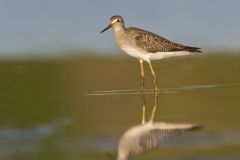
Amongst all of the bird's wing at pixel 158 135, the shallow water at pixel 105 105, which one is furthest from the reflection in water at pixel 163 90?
the bird's wing at pixel 158 135

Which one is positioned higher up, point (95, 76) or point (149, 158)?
point (95, 76)

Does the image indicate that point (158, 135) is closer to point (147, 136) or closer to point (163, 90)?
point (147, 136)

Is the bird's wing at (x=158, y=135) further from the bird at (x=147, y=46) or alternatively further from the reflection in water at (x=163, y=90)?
the bird at (x=147, y=46)

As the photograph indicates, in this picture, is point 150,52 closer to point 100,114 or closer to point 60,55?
point 100,114

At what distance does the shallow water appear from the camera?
9.00m

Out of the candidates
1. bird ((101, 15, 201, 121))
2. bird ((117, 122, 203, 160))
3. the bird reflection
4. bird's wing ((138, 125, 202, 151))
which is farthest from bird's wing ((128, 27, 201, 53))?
bird's wing ((138, 125, 202, 151))

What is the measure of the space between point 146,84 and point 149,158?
652 centimetres

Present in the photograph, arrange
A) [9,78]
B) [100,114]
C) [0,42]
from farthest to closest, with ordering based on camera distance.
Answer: [0,42]
[9,78]
[100,114]

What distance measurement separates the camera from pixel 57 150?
8.95 metres

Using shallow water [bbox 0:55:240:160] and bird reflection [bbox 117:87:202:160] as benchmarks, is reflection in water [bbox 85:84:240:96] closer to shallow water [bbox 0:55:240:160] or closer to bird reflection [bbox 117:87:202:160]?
shallow water [bbox 0:55:240:160]

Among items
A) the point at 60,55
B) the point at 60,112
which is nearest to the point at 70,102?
the point at 60,112

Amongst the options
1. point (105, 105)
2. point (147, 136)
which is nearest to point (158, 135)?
point (147, 136)

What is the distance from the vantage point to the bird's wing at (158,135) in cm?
920

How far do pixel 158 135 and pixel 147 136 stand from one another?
0.13 metres
